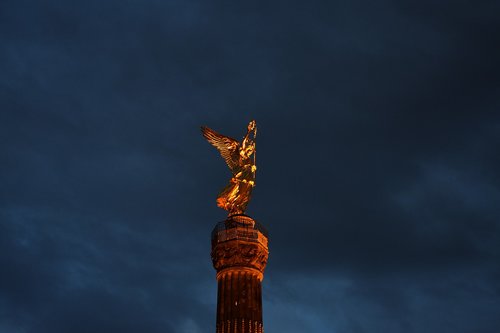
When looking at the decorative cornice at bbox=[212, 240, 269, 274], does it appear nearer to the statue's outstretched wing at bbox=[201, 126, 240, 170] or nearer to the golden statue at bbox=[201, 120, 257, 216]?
the golden statue at bbox=[201, 120, 257, 216]

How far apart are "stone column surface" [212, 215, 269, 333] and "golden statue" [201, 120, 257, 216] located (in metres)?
1.63

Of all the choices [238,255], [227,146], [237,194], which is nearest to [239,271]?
[238,255]

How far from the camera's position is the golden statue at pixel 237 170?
5078 cm

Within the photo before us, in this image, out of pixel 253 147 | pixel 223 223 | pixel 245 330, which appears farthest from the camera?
pixel 253 147

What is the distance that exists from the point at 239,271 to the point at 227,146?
10.6 metres

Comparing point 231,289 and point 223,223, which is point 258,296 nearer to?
point 231,289

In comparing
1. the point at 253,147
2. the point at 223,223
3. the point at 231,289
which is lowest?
the point at 231,289

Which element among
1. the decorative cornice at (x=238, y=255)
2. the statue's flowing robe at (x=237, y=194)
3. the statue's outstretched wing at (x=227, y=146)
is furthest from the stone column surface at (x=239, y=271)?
the statue's outstretched wing at (x=227, y=146)

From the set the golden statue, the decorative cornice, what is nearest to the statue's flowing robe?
the golden statue

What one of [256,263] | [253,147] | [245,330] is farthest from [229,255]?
[253,147]

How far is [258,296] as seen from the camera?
46750 millimetres

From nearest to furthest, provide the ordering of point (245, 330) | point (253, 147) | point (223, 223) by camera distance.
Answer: point (245, 330), point (223, 223), point (253, 147)

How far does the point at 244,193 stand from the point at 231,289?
7.71 meters

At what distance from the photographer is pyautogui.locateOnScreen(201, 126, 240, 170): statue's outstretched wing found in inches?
2073
